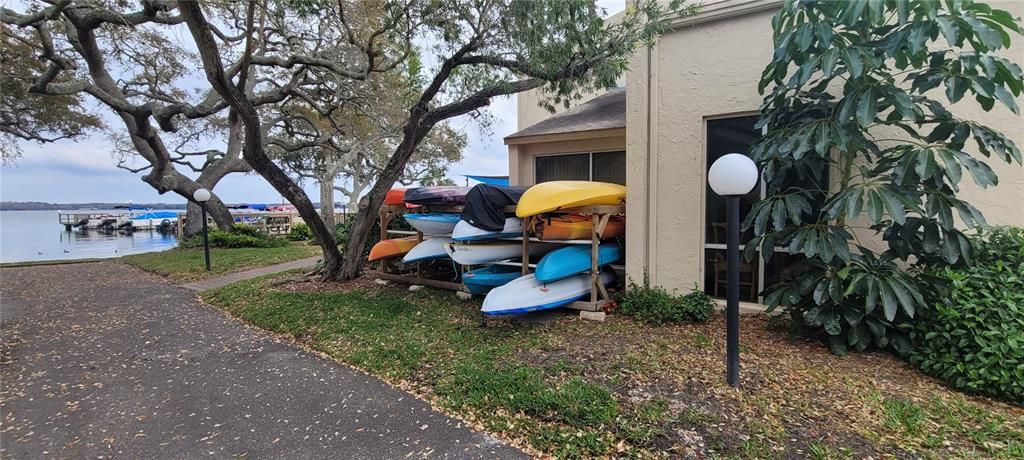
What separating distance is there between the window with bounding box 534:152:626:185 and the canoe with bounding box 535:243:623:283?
2.12 m

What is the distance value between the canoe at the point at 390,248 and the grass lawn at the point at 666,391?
2522 millimetres

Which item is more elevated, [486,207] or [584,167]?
[584,167]

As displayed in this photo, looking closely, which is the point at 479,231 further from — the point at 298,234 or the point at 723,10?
the point at 298,234

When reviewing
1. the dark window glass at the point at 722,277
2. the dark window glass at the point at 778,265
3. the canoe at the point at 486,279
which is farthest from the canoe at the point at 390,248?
the dark window glass at the point at 778,265

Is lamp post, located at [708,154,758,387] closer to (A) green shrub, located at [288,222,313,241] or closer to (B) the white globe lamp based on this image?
(B) the white globe lamp

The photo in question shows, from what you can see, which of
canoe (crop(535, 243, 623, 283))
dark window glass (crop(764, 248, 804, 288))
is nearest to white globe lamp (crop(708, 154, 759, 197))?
dark window glass (crop(764, 248, 804, 288))

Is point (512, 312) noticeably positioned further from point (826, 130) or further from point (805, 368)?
point (826, 130)

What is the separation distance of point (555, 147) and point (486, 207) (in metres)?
2.98

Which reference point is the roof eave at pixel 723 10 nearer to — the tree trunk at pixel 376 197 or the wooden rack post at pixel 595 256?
the wooden rack post at pixel 595 256

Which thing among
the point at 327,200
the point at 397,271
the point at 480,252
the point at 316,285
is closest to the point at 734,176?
the point at 480,252

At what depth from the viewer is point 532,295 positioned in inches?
209

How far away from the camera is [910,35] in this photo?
345 centimetres

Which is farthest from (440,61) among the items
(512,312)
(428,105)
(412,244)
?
(512,312)

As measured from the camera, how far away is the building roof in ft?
25.3
